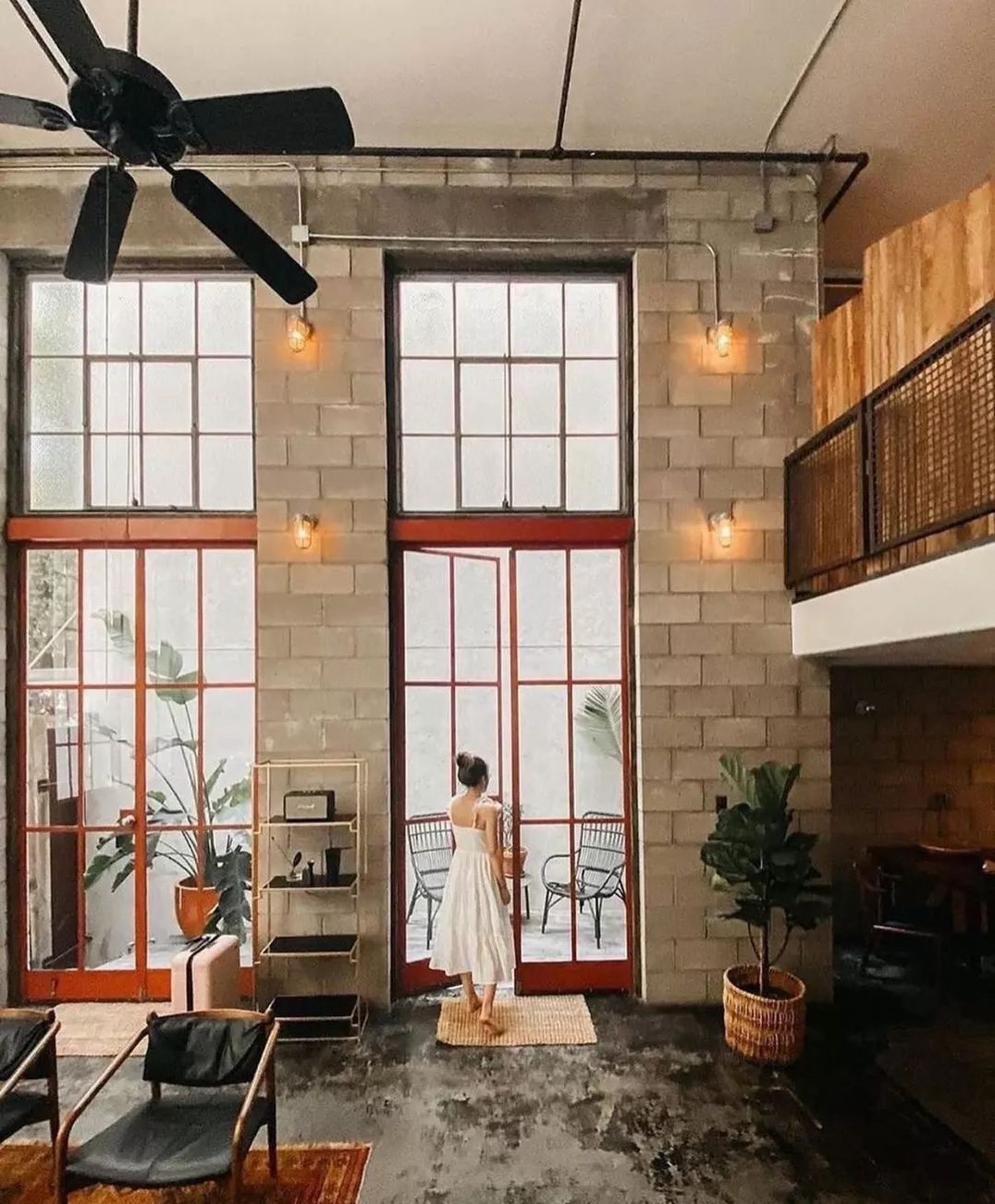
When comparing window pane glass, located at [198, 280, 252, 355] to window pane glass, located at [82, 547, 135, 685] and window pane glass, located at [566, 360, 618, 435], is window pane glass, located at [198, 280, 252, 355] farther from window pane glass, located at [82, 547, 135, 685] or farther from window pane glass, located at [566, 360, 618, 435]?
window pane glass, located at [566, 360, 618, 435]

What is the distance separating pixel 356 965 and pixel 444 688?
178cm

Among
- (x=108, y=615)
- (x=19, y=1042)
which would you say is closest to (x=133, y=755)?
(x=108, y=615)

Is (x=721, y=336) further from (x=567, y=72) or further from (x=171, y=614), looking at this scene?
(x=171, y=614)

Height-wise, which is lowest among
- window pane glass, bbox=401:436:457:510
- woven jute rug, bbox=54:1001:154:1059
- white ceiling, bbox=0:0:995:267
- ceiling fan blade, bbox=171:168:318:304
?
woven jute rug, bbox=54:1001:154:1059

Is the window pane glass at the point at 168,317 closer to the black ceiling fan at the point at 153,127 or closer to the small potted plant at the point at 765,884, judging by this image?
the black ceiling fan at the point at 153,127

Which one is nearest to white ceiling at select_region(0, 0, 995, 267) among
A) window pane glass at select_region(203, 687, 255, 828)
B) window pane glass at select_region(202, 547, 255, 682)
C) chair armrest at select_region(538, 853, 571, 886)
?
window pane glass at select_region(202, 547, 255, 682)

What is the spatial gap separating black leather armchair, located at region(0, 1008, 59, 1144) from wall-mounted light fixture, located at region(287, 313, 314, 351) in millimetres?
3837

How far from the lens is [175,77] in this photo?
479 cm

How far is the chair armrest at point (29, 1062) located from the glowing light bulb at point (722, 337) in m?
5.08

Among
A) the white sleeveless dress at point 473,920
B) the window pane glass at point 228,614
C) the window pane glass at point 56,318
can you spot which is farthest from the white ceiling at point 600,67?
the white sleeveless dress at point 473,920

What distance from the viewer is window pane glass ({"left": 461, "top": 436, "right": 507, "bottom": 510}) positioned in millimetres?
5555

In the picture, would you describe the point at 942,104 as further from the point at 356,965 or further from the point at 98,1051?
the point at 98,1051

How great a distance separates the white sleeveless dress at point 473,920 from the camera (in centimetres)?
480

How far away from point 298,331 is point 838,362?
3303mm
